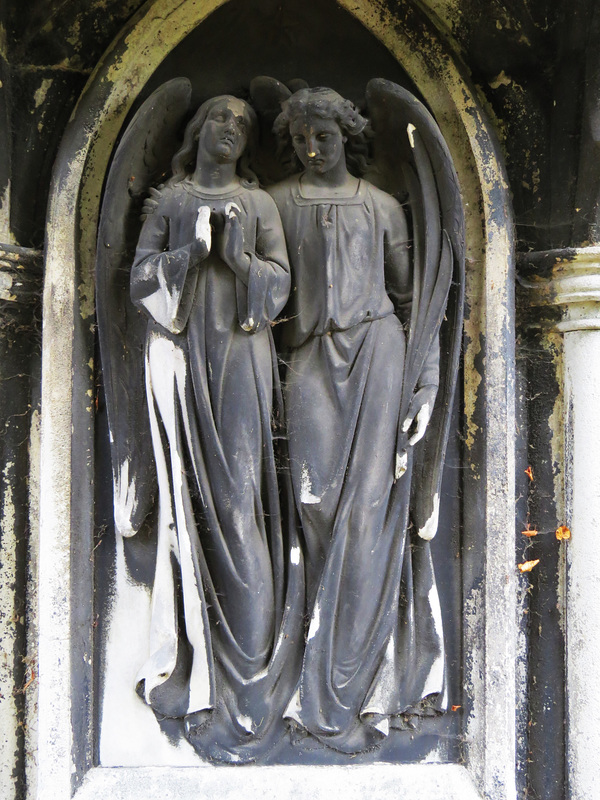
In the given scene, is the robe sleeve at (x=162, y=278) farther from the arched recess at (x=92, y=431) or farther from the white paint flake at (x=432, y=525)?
the white paint flake at (x=432, y=525)

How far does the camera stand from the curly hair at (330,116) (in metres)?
2.55

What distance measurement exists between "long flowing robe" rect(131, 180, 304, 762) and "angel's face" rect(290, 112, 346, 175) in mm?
166

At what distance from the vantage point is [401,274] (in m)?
2.67

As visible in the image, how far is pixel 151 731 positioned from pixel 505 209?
5.94 feet

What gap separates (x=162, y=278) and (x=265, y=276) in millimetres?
274

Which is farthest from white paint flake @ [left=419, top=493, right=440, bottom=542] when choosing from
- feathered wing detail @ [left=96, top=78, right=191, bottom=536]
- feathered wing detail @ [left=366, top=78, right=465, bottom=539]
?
feathered wing detail @ [left=96, top=78, right=191, bottom=536]

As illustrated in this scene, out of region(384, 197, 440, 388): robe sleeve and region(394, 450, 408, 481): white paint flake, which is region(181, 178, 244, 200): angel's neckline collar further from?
region(394, 450, 408, 481): white paint flake

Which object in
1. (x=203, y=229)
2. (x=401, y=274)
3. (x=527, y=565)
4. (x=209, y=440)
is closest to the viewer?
(x=203, y=229)

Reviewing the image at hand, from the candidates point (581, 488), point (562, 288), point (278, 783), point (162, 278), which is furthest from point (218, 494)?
point (562, 288)

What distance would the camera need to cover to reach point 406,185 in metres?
2.71

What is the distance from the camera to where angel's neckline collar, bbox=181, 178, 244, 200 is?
2617 millimetres

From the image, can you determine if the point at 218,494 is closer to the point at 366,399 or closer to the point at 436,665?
the point at 366,399

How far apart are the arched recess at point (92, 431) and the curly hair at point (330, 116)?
0.27 metres

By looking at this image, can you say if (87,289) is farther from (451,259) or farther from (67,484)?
(451,259)
